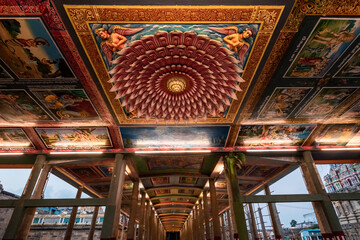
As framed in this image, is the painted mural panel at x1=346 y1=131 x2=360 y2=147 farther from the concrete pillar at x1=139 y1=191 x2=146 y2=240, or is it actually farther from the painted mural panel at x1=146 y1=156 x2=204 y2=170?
the concrete pillar at x1=139 y1=191 x2=146 y2=240

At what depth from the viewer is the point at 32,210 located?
8.77 metres

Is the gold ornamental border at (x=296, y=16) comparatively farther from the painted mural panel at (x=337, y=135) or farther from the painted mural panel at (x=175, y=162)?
the painted mural panel at (x=175, y=162)

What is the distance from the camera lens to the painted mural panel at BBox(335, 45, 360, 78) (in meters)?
5.66

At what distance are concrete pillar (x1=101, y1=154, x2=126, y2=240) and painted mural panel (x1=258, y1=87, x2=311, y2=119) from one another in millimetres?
7339

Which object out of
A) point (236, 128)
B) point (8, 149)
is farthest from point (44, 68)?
point (236, 128)

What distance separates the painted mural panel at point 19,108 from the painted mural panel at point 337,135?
1362 centimetres

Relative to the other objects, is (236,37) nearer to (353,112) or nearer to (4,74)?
(4,74)

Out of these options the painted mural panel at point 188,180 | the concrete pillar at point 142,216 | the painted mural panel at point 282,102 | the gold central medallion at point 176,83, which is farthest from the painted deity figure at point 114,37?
the concrete pillar at point 142,216

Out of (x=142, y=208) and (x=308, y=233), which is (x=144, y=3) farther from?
(x=308, y=233)

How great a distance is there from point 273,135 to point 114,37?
882 centimetres

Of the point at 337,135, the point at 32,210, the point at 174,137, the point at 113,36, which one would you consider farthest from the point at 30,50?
the point at 337,135

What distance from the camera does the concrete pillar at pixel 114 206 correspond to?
7.84 metres

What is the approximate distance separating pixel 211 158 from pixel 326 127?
626 centimetres

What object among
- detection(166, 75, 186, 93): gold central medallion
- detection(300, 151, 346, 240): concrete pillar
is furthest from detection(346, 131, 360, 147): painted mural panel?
detection(166, 75, 186, 93): gold central medallion
